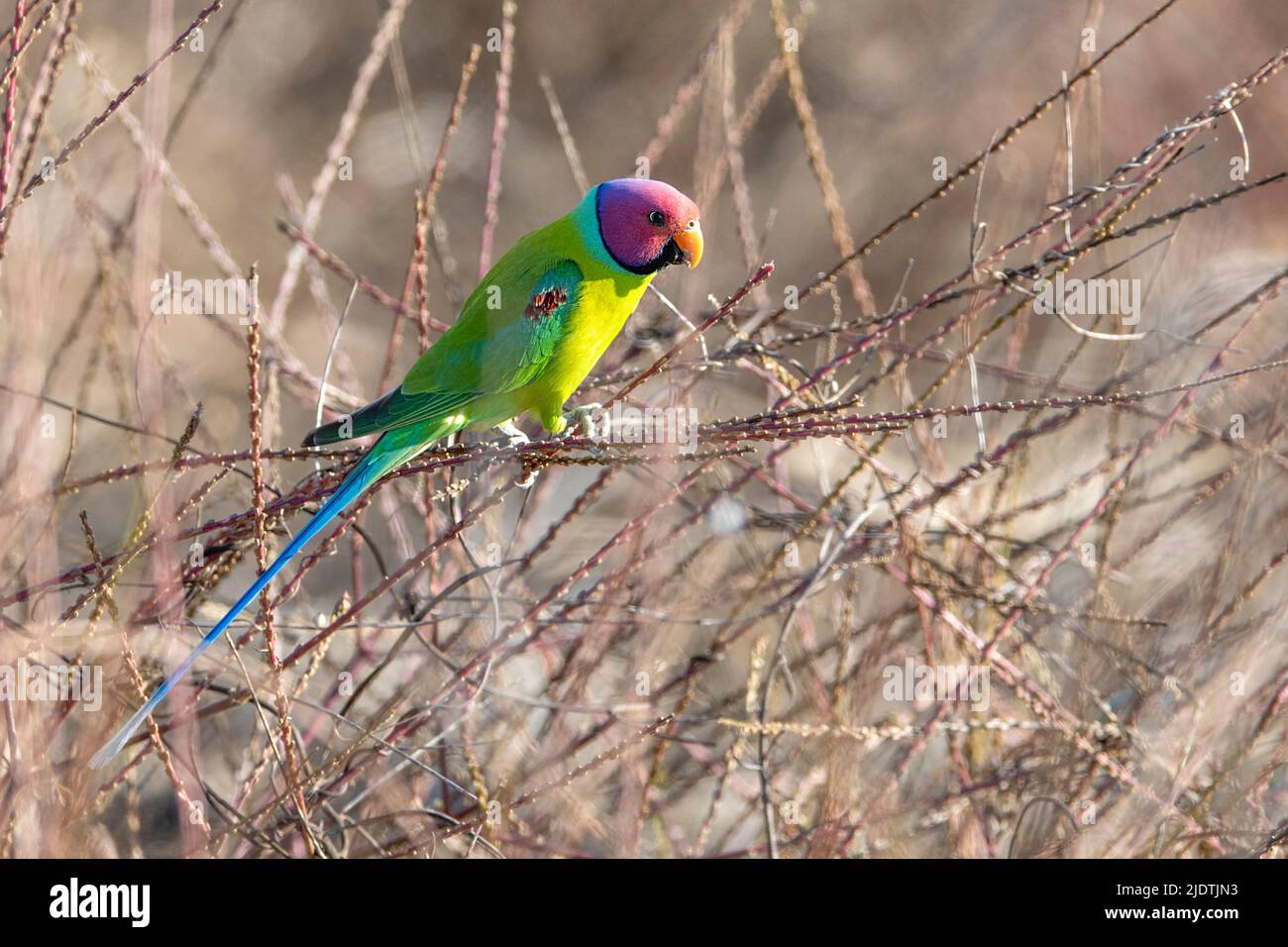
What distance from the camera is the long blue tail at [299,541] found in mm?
2049

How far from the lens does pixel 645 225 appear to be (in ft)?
10.9

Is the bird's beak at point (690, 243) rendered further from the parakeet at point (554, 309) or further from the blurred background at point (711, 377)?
the blurred background at point (711, 377)

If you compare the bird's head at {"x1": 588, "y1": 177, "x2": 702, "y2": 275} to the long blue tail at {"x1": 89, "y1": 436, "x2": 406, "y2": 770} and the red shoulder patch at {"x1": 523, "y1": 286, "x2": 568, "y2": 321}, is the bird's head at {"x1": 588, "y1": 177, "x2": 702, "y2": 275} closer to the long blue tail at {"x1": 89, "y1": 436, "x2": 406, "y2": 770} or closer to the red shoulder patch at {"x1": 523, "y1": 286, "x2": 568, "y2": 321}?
the red shoulder patch at {"x1": 523, "y1": 286, "x2": 568, "y2": 321}

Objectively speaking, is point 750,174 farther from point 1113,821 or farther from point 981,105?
point 1113,821

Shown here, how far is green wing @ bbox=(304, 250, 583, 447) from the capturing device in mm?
3123

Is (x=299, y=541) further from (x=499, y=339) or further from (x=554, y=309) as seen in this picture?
(x=554, y=309)

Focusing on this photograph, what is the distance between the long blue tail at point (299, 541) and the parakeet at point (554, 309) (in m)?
0.31

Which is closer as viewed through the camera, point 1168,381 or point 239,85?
point 1168,381

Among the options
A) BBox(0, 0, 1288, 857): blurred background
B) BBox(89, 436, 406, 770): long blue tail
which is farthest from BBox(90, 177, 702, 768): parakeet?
BBox(89, 436, 406, 770): long blue tail

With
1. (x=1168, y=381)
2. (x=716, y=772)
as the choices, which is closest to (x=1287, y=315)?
(x=1168, y=381)

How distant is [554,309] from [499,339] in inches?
7.4

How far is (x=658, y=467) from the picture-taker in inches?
89.3

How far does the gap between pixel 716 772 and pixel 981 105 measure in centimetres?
612

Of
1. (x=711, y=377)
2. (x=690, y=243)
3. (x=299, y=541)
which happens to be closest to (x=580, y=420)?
(x=711, y=377)
